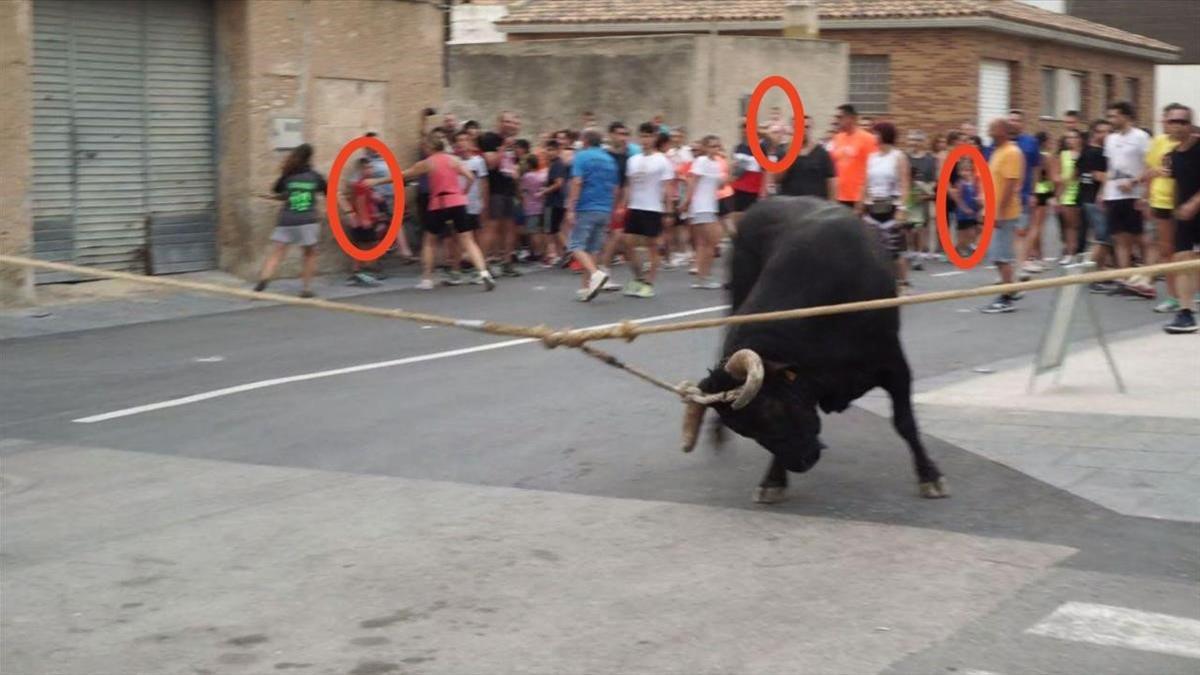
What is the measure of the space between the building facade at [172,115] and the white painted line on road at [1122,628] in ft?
39.3

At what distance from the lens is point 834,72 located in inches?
1233

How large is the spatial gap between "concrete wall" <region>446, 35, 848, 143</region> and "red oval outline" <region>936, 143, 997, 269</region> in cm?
763

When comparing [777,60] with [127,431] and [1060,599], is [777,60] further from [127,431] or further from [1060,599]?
[1060,599]

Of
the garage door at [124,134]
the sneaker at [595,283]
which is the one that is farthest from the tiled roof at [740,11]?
the sneaker at [595,283]

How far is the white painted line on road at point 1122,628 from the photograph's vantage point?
→ 5688 mm

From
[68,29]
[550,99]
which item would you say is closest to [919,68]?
[550,99]

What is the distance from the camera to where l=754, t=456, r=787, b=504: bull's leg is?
7.81 meters

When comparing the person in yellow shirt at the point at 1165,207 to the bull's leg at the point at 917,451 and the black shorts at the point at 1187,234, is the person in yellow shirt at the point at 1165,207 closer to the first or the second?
the black shorts at the point at 1187,234

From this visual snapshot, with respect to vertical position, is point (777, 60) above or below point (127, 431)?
above

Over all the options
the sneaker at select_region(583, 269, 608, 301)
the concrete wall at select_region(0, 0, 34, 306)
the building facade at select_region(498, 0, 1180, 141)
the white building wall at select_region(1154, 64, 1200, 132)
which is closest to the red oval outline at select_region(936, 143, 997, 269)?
the sneaker at select_region(583, 269, 608, 301)

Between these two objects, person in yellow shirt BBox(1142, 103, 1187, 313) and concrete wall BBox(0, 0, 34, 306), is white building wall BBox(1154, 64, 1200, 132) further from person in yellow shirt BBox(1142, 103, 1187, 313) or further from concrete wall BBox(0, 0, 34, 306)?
concrete wall BBox(0, 0, 34, 306)

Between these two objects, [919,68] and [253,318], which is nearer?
[253,318]

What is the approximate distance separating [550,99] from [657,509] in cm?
2128

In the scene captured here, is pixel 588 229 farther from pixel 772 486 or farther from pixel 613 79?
pixel 613 79
